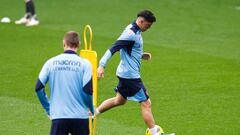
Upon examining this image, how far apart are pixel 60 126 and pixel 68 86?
20.7 inches

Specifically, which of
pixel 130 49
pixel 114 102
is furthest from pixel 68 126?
pixel 114 102

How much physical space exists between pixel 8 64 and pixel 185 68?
4681mm

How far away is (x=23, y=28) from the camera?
84.1ft

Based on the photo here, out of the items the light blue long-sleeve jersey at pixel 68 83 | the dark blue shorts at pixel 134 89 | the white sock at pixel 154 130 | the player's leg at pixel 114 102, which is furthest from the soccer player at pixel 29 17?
the light blue long-sleeve jersey at pixel 68 83

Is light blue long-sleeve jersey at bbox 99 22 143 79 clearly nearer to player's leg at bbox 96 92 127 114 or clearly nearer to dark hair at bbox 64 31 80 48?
player's leg at bbox 96 92 127 114

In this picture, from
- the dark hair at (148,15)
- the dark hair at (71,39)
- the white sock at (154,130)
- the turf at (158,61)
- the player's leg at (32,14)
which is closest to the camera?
the dark hair at (71,39)

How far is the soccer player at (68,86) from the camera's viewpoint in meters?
9.31

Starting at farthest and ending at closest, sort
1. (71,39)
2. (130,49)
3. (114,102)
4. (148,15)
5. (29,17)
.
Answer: (29,17) → (114,102) → (130,49) → (148,15) → (71,39)

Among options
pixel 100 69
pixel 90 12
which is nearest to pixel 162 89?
pixel 100 69

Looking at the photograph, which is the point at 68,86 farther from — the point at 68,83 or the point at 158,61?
the point at 158,61

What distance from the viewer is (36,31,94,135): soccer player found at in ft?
30.6

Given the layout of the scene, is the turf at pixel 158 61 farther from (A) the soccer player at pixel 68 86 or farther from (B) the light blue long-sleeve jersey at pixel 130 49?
(A) the soccer player at pixel 68 86

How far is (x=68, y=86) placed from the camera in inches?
368

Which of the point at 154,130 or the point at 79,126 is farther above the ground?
the point at 79,126
